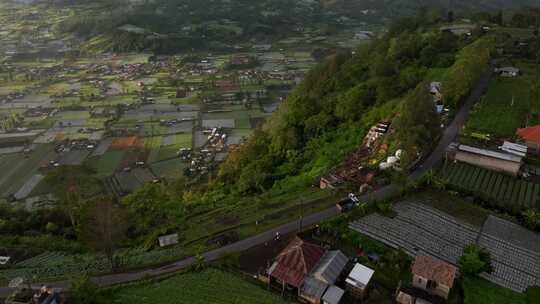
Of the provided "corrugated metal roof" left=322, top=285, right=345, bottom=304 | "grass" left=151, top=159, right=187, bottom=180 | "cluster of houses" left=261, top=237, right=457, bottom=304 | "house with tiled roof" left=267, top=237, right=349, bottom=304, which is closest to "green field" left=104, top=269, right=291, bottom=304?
"house with tiled roof" left=267, top=237, right=349, bottom=304

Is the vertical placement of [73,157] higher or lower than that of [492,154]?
lower

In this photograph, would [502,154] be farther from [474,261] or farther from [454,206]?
[474,261]

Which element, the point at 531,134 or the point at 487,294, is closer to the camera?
the point at 487,294

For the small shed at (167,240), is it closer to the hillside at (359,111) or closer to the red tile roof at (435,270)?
the hillside at (359,111)

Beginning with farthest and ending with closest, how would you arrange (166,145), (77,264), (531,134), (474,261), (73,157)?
(166,145) < (73,157) < (531,134) < (77,264) < (474,261)

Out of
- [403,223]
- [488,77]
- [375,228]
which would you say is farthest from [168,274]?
[488,77]

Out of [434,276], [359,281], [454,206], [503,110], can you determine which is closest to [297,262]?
[359,281]

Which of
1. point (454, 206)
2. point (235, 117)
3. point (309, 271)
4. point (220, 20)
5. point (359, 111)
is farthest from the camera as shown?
point (220, 20)

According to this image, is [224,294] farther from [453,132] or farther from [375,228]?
[453,132]
